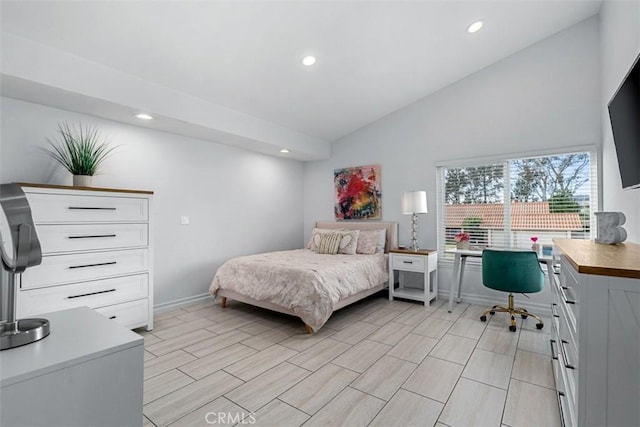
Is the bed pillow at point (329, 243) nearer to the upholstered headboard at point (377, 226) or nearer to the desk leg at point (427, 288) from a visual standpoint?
the upholstered headboard at point (377, 226)

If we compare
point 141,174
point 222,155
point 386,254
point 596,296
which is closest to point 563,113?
point 386,254

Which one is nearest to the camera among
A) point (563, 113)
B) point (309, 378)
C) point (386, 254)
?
point (309, 378)

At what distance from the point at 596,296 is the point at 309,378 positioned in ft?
5.86

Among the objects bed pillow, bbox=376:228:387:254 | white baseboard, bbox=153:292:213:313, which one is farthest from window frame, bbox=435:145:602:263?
white baseboard, bbox=153:292:213:313

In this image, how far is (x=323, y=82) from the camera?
3643 millimetres

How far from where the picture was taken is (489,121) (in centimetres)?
397

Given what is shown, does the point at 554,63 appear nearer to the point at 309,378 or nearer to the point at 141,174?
the point at 309,378

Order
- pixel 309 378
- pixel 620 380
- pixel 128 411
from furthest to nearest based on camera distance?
pixel 309 378
pixel 620 380
pixel 128 411

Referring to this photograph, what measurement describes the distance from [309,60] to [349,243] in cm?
242

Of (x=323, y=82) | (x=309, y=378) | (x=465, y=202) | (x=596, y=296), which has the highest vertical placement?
(x=323, y=82)

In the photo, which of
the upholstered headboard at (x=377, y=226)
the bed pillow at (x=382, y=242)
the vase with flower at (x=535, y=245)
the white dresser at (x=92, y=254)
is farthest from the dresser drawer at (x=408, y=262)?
the white dresser at (x=92, y=254)

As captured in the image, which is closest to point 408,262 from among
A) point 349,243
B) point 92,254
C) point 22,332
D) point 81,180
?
point 349,243

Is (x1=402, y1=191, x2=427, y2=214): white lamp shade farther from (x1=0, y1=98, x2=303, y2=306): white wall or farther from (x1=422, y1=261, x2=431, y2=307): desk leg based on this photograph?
(x1=0, y1=98, x2=303, y2=306): white wall

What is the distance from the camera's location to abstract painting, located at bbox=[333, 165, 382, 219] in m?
4.93
